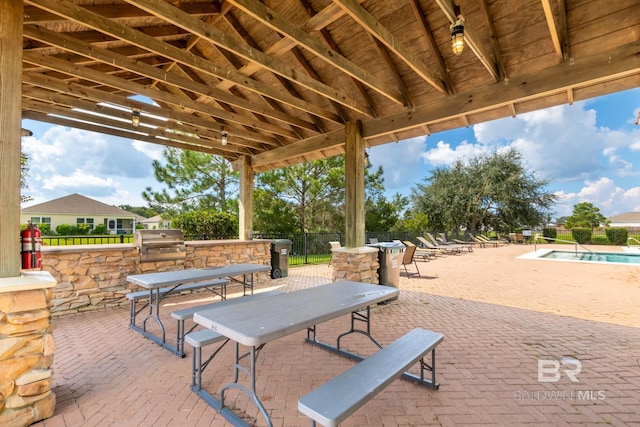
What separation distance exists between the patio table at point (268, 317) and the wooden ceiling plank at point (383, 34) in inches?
97.7

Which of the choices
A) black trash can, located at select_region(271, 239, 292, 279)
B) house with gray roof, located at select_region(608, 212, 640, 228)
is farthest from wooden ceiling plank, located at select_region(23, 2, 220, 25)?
house with gray roof, located at select_region(608, 212, 640, 228)

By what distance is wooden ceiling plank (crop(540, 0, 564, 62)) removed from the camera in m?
2.46

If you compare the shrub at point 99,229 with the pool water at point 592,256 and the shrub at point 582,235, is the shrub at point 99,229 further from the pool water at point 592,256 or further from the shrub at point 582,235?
the shrub at point 582,235

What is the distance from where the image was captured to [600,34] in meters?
2.99

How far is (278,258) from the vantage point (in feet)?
23.7

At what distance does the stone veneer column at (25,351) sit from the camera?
1.82 metres

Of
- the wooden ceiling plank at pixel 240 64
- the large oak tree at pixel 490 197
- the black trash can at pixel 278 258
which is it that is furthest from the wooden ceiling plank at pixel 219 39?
the large oak tree at pixel 490 197

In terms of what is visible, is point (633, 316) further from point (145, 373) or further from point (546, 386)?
point (145, 373)

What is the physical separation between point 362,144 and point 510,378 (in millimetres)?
3798

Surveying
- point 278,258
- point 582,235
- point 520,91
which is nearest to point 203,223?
point 278,258

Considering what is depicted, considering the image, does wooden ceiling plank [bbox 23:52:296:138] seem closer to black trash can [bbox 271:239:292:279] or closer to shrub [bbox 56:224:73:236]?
black trash can [bbox 271:239:292:279]

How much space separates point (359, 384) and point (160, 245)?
4.69 metres

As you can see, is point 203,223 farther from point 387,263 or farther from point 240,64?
point 387,263

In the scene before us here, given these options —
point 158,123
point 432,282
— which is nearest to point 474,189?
point 432,282
